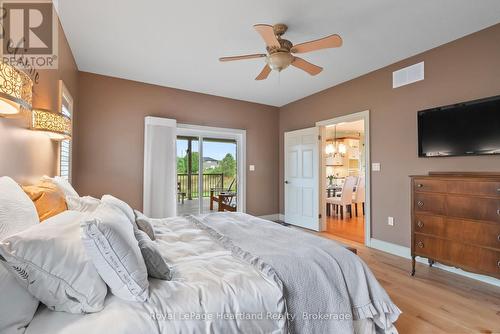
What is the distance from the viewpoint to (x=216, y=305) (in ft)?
3.67

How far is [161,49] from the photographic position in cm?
310

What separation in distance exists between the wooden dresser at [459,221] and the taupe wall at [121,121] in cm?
368

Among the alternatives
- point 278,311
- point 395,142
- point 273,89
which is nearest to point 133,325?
point 278,311

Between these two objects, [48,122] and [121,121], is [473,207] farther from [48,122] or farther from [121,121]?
[121,121]

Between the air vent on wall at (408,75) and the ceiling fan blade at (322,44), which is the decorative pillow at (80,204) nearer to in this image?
the ceiling fan blade at (322,44)

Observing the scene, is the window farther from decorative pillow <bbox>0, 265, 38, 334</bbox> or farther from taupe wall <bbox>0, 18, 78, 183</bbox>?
decorative pillow <bbox>0, 265, 38, 334</bbox>

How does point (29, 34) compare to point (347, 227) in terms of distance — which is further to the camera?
point (347, 227)

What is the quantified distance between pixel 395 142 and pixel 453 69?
1.05m

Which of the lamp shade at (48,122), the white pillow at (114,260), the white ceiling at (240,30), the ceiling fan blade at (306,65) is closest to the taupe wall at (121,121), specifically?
the white ceiling at (240,30)

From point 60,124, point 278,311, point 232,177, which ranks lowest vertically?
point 278,311

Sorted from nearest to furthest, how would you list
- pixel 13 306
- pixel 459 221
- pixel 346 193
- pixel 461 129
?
pixel 13 306 → pixel 459 221 → pixel 461 129 → pixel 346 193

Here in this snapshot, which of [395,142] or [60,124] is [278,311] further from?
[395,142]

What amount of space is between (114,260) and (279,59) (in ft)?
7.50

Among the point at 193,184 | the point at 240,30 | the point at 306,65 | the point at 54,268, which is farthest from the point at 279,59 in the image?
the point at 193,184
